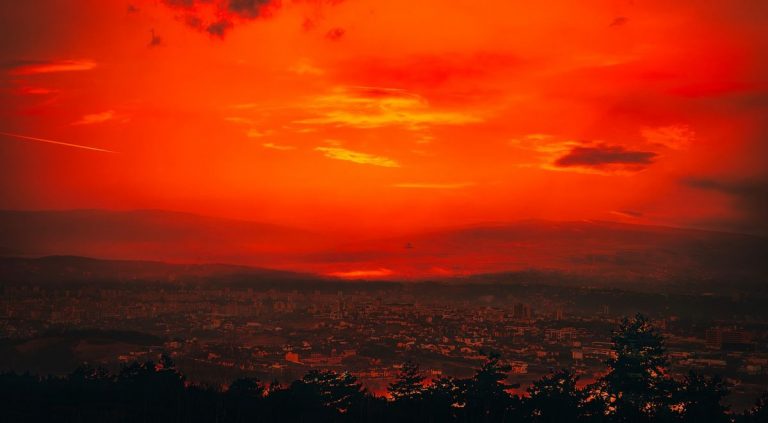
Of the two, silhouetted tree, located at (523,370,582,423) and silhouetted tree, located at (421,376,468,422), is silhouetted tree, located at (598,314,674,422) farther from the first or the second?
silhouetted tree, located at (421,376,468,422)

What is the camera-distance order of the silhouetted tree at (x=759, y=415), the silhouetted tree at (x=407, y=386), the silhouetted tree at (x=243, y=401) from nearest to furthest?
the silhouetted tree at (x=243, y=401), the silhouetted tree at (x=759, y=415), the silhouetted tree at (x=407, y=386)

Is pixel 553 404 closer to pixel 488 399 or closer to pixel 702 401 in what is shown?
pixel 488 399

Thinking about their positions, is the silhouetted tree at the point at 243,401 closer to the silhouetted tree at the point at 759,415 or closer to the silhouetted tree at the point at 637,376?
the silhouetted tree at the point at 637,376

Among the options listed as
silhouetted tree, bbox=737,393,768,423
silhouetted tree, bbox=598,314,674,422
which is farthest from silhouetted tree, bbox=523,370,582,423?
silhouetted tree, bbox=737,393,768,423

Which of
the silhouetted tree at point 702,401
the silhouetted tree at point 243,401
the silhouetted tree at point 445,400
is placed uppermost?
the silhouetted tree at point 702,401

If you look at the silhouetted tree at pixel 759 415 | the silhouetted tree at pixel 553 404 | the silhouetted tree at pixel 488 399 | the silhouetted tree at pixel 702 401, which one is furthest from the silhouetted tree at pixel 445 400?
the silhouetted tree at pixel 759 415

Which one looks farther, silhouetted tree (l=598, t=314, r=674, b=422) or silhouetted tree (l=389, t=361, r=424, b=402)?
silhouetted tree (l=389, t=361, r=424, b=402)

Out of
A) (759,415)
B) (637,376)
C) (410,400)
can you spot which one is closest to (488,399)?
(410,400)

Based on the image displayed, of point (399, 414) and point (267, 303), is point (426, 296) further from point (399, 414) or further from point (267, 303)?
point (399, 414)

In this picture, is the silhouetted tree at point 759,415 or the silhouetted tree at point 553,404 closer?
the silhouetted tree at point 759,415
